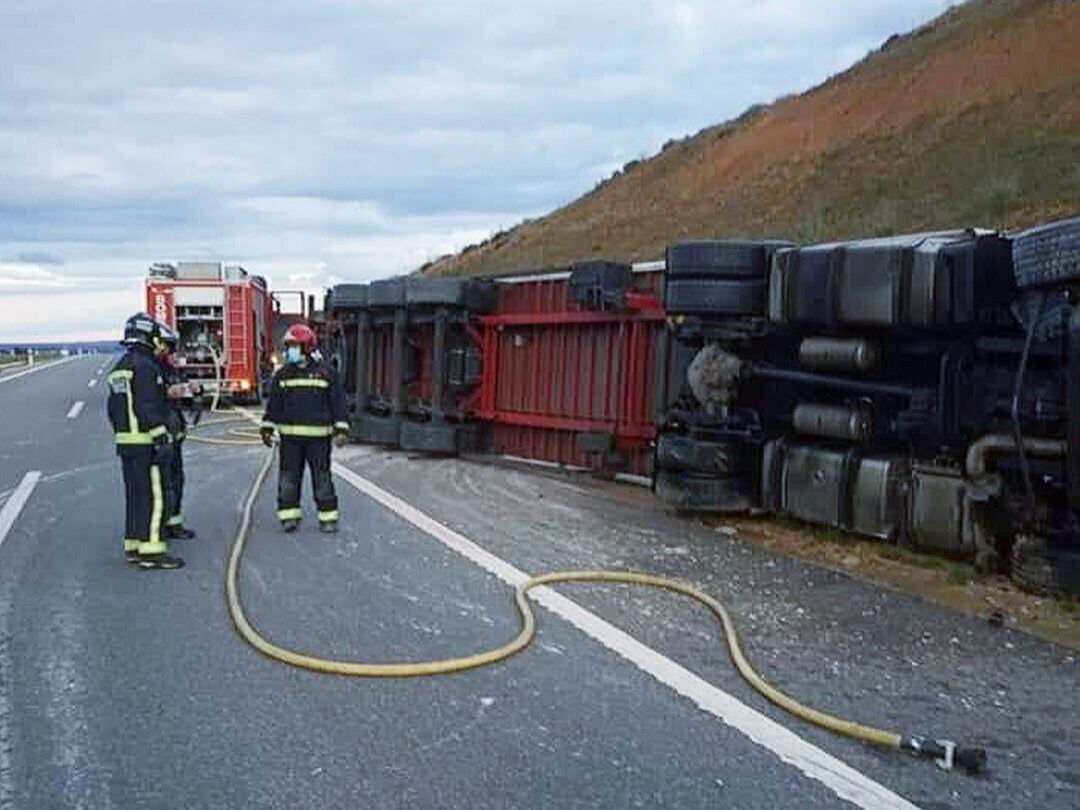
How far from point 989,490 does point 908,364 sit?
1274 mm

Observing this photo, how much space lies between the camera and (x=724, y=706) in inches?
171

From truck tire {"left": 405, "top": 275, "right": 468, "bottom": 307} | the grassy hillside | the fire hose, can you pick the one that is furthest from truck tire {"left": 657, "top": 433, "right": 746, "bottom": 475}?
the grassy hillside

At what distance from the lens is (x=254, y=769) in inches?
148

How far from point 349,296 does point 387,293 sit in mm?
1083

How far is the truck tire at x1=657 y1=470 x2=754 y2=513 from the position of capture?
8211 mm

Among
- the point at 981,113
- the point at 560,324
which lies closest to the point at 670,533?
the point at 560,324

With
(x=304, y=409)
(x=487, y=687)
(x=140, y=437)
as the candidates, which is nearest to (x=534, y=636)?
(x=487, y=687)

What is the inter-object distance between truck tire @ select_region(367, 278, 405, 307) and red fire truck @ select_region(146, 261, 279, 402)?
27.8 ft

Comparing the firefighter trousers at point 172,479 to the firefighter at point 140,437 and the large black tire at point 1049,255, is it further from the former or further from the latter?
the large black tire at point 1049,255

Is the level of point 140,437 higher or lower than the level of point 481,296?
lower

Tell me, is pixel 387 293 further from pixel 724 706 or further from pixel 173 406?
pixel 724 706

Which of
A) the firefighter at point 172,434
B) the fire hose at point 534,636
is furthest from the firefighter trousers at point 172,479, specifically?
the fire hose at point 534,636

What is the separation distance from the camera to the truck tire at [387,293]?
13.1 m

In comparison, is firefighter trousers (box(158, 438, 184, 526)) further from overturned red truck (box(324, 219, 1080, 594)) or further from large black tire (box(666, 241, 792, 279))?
large black tire (box(666, 241, 792, 279))
